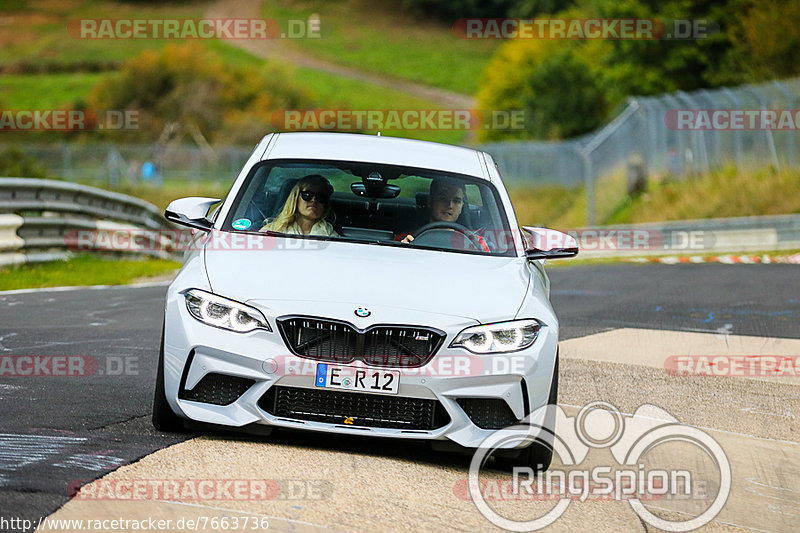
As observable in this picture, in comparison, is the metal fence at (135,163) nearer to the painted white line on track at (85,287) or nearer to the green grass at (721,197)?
the green grass at (721,197)

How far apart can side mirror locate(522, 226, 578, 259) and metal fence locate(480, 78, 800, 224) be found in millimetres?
22866

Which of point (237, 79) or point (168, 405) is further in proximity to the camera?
point (237, 79)

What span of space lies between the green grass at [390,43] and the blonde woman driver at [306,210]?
11066 cm

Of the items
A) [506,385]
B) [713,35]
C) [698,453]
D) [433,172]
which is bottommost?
[698,453]

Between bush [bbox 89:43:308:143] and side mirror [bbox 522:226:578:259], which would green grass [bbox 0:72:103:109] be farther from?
side mirror [bbox 522:226:578:259]

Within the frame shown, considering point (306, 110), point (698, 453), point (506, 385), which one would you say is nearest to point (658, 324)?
point (698, 453)

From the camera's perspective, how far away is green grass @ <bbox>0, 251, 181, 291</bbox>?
14.7 m

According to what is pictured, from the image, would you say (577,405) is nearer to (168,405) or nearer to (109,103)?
(168,405)

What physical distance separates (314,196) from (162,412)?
5.57 ft

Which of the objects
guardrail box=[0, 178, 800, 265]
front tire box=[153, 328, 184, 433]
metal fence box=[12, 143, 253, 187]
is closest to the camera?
front tire box=[153, 328, 184, 433]

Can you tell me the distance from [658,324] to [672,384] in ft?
11.5

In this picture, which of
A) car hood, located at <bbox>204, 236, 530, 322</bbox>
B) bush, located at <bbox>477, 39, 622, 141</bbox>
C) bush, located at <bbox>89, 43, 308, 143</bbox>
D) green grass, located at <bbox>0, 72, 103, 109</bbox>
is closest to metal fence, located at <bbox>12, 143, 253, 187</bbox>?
bush, located at <bbox>89, 43, 308, 143</bbox>

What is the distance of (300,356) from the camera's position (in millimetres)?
5859

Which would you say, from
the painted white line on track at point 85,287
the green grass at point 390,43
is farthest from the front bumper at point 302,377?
the green grass at point 390,43
